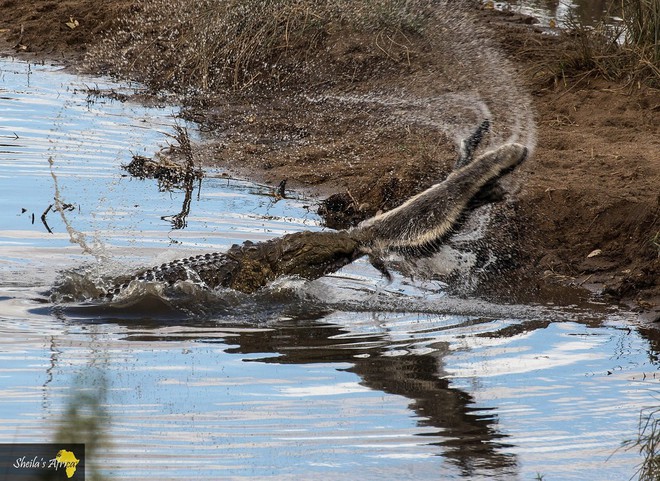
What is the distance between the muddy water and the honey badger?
0.13 m

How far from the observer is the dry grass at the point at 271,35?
438 inches

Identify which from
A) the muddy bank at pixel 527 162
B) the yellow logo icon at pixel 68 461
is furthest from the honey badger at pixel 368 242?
the yellow logo icon at pixel 68 461

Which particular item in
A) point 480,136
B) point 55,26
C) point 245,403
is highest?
point 480,136

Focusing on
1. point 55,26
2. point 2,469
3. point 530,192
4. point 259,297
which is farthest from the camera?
point 55,26

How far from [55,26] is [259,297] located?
8.27 meters

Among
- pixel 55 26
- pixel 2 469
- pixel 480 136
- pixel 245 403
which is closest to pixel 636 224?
pixel 480 136

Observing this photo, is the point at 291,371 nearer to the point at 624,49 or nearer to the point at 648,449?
the point at 648,449

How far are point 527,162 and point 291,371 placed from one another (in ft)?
11.1

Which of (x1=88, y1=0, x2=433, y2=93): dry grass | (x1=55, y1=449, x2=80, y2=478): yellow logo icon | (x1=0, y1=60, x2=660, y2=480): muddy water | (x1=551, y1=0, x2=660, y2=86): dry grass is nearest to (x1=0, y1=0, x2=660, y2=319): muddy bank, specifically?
(x1=551, y1=0, x2=660, y2=86): dry grass

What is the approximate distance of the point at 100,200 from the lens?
802 centimetres

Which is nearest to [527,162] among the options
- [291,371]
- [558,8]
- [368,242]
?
[368,242]

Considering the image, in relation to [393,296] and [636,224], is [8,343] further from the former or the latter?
[636,224]

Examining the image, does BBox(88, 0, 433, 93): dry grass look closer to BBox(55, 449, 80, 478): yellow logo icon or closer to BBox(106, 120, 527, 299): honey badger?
BBox(106, 120, 527, 299): honey badger

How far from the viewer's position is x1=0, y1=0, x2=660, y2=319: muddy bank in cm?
705
